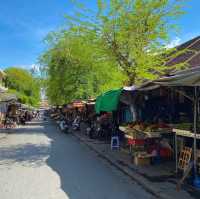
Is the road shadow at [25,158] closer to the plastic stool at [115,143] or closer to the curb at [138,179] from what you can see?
the curb at [138,179]

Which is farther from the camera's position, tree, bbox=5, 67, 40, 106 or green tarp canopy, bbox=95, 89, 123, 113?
tree, bbox=5, 67, 40, 106

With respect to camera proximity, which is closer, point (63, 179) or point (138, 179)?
point (138, 179)

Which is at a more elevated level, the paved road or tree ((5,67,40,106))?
Answer: tree ((5,67,40,106))

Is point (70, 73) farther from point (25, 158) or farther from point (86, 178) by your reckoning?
point (86, 178)

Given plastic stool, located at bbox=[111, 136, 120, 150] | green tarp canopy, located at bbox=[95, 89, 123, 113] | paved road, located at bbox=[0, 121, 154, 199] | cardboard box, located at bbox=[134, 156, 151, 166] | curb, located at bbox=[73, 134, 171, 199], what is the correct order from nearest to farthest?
curb, located at bbox=[73, 134, 171, 199] → paved road, located at bbox=[0, 121, 154, 199] → cardboard box, located at bbox=[134, 156, 151, 166] → green tarp canopy, located at bbox=[95, 89, 123, 113] → plastic stool, located at bbox=[111, 136, 120, 150]

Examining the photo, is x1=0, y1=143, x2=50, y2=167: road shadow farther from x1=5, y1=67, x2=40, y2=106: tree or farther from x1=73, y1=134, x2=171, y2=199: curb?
x1=5, y1=67, x2=40, y2=106: tree

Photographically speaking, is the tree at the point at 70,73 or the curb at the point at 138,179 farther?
the tree at the point at 70,73

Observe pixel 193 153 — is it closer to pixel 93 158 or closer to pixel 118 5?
pixel 93 158

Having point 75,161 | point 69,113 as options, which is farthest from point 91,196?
point 69,113

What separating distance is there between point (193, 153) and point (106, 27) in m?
9.77

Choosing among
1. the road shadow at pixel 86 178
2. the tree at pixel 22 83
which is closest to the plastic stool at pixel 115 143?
the road shadow at pixel 86 178

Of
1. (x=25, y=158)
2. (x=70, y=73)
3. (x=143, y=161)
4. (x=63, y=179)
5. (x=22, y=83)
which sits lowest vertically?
(x=63, y=179)

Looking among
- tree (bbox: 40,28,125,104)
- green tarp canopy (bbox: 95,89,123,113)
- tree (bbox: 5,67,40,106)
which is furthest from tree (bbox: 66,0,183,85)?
tree (bbox: 5,67,40,106)

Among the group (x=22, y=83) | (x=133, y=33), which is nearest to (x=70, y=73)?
(x=133, y=33)
